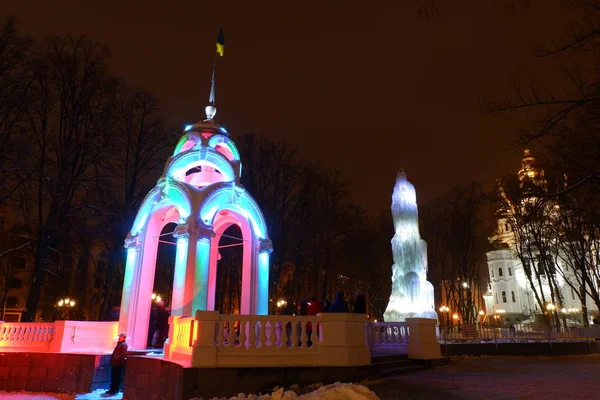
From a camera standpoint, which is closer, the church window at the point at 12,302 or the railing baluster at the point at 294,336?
the railing baluster at the point at 294,336

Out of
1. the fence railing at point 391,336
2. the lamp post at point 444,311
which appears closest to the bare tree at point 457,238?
the lamp post at point 444,311

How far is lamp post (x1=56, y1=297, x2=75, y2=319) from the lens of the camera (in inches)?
1358

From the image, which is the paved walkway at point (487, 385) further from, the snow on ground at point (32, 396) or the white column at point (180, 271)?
the snow on ground at point (32, 396)

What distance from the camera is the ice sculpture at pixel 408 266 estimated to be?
27172 millimetres

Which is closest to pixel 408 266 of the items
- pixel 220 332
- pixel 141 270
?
pixel 141 270

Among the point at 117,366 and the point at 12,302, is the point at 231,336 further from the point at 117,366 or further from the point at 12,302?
the point at 12,302

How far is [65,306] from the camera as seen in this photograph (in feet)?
121

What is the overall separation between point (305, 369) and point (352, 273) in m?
29.0

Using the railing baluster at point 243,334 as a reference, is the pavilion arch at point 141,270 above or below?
above

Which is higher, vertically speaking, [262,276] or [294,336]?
[262,276]

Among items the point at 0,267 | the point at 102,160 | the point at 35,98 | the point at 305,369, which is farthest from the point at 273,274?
the point at 0,267

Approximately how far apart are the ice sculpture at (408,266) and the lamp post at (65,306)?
26.1m

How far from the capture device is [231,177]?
14.0m

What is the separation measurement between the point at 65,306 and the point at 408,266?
98.0 ft
